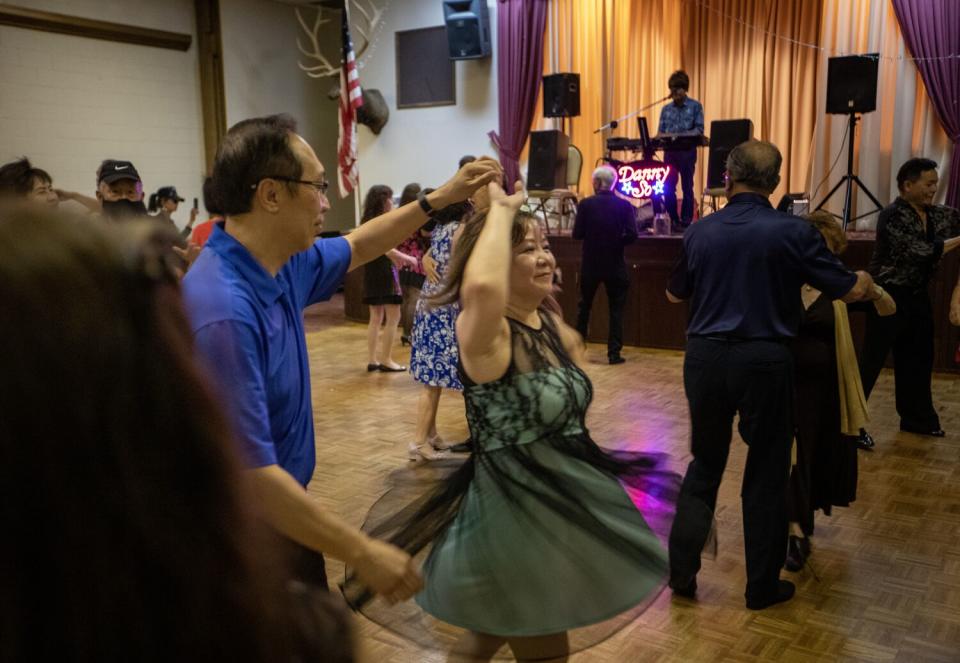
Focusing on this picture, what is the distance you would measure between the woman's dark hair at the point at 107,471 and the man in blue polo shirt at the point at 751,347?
2.41 metres

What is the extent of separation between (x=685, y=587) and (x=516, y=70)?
8398mm

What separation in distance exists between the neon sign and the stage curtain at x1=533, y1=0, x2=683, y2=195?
4.21 ft

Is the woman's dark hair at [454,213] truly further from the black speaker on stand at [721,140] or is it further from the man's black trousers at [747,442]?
the black speaker on stand at [721,140]

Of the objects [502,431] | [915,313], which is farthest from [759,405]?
[915,313]

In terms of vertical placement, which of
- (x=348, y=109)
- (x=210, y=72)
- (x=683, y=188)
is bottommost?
(x=683, y=188)

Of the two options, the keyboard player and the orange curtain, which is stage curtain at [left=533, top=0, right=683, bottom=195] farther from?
the keyboard player

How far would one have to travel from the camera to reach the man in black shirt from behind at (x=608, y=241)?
7.02 meters

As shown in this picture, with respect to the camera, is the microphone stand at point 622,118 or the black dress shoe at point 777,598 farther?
the microphone stand at point 622,118

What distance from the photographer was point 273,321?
166 centimetres

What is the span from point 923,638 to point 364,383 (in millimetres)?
4547

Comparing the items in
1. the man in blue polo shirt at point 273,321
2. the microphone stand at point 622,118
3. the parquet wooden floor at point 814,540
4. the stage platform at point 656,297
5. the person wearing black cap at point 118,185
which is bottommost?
the parquet wooden floor at point 814,540

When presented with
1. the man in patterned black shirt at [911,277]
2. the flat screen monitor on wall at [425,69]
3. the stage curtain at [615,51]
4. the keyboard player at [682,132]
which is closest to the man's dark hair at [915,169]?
the man in patterned black shirt at [911,277]

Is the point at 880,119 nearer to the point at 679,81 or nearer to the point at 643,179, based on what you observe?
the point at 679,81
